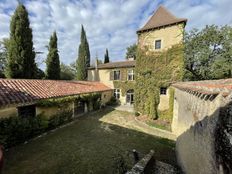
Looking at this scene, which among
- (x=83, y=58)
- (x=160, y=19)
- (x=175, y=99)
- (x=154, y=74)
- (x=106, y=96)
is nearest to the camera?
(x=175, y=99)

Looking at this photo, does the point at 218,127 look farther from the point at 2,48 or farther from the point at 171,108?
the point at 2,48

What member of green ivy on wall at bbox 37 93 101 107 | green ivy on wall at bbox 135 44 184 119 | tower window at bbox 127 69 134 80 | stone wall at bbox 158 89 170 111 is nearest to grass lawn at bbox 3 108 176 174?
green ivy on wall at bbox 37 93 101 107

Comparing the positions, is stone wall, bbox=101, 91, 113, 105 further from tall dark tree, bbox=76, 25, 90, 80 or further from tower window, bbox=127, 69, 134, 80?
tall dark tree, bbox=76, 25, 90, 80

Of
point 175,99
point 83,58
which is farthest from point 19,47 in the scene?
point 175,99

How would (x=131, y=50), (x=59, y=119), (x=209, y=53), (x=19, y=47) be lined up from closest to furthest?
(x=59, y=119) → (x=19, y=47) → (x=209, y=53) → (x=131, y=50)

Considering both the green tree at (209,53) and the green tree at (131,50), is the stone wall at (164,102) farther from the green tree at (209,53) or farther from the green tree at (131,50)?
the green tree at (131,50)

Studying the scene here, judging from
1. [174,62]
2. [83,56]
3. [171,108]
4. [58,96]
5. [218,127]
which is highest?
[83,56]

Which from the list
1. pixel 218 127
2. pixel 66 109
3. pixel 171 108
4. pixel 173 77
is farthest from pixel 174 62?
pixel 218 127

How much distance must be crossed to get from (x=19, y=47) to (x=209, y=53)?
24.7 metres

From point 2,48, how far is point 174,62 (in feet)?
99.1

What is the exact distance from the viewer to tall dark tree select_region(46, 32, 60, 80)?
20109mm

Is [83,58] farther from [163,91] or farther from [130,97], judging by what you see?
[163,91]

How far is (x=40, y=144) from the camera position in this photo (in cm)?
714

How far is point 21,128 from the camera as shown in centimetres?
701
